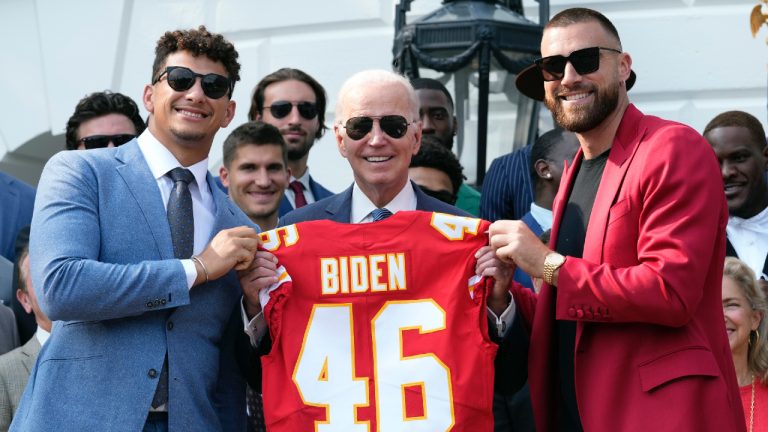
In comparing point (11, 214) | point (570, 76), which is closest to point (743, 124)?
point (570, 76)

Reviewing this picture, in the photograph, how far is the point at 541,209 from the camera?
6.30m

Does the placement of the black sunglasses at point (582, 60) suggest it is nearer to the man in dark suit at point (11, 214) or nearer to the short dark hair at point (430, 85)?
the short dark hair at point (430, 85)

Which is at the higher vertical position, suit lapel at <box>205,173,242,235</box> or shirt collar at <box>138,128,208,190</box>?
shirt collar at <box>138,128,208,190</box>

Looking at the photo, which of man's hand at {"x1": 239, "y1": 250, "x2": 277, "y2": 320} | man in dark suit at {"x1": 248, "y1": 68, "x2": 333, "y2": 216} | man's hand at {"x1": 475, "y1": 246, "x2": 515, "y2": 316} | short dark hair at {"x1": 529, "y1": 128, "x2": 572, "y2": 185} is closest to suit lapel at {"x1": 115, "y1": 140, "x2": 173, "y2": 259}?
man's hand at {"x1": 239, "y1": 250, "x2": 277, "y2": 320}

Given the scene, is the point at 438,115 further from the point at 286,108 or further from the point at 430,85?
the point at 286,108

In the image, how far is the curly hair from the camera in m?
5.59

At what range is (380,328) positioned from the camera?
4.45m

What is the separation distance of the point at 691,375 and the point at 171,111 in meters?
1.99

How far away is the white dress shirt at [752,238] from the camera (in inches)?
243

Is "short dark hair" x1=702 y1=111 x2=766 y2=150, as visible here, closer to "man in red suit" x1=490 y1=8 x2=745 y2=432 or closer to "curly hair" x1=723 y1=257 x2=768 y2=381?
"curly hair" x1=723 y1=257 x2=768 y2=381

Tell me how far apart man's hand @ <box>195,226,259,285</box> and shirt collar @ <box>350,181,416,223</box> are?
20.7 inches

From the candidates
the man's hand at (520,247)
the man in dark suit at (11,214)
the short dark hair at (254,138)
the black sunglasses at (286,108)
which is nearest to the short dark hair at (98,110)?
the short dark hair at (254,138)

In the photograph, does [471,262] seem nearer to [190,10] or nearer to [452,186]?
[452,186]

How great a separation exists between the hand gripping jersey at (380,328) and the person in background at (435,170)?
1.55 meters
